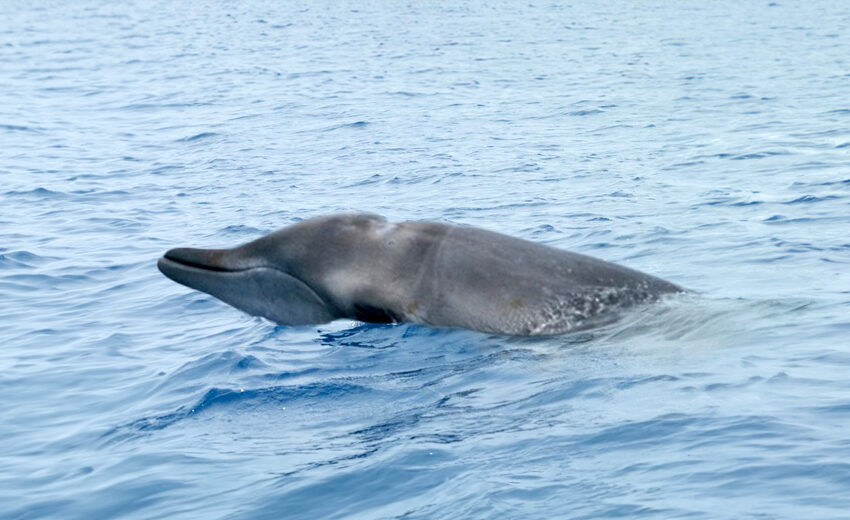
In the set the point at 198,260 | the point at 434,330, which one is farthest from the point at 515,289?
the point at 198,260

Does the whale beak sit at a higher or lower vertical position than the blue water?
higher

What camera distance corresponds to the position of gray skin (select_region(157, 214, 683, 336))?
34.5 ft

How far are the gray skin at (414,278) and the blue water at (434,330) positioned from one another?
0.21 m

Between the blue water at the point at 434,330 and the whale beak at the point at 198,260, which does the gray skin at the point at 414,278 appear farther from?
the blue water at the point at 434,330

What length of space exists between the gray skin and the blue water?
0.69 ft

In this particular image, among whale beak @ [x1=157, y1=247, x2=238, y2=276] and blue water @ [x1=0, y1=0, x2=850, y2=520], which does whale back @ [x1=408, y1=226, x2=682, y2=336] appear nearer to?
blue water @ [x1=0, y1=0, x2=850, y2=520]

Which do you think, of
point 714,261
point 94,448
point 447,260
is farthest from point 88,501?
point 714,261

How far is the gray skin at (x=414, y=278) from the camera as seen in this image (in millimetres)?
10508

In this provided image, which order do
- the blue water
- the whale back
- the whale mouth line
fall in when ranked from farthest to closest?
the whale mouth line → the whale back → the blue water

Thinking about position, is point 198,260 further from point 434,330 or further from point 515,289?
point 515,289

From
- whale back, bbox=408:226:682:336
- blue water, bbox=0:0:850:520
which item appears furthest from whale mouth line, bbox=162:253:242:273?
whale back, bbox=408:226:682:336

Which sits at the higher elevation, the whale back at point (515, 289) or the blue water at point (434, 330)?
the whale back at point (515, 289)

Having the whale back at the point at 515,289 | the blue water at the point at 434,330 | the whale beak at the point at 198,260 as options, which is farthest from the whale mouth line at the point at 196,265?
the whale back at the point at 515,289

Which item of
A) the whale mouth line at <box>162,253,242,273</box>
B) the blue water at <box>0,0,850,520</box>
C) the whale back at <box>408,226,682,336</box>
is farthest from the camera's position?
the whale mouth line at <box>162,253,242,273</box>
